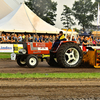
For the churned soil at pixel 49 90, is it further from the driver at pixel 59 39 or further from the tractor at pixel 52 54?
the driver at pixel 59 39

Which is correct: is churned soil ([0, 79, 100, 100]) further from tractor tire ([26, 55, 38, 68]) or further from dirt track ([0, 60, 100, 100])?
tractor tire ([26, 55, 38, 68])

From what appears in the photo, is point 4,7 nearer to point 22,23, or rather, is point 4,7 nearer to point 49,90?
point 22,23

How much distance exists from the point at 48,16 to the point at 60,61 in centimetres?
2980

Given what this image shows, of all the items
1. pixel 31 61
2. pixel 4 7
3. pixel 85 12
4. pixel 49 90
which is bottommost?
pixel 49 90

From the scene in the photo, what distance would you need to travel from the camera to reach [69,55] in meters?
7.79

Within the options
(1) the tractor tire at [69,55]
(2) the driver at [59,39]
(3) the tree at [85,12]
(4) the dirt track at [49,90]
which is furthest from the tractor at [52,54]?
(3) the tree at [85,12]

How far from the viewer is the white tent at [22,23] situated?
62.1ft

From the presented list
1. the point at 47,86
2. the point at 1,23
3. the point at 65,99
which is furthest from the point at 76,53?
the point at 1,23

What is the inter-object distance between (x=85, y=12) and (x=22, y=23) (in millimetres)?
32158

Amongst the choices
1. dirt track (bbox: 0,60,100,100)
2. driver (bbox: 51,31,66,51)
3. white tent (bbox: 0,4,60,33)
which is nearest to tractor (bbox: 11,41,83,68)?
driver (bbox: 51,31,66,51)

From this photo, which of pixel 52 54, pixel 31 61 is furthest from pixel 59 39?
pixel 31 61

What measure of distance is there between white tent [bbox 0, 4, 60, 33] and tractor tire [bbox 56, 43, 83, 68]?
1173 cm

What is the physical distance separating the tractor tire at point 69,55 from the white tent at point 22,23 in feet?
38.5

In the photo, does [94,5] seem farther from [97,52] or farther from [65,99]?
[65,99]
